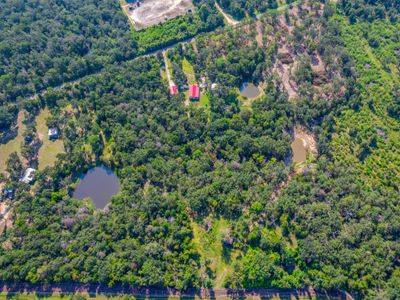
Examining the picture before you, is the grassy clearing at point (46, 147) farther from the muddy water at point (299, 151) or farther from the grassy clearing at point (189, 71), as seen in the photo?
the muddy water at point (299, 151)

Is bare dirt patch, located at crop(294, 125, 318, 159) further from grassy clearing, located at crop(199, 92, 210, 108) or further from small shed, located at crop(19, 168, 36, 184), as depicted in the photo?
small shed, located at crop(19, 168, 36, 184)

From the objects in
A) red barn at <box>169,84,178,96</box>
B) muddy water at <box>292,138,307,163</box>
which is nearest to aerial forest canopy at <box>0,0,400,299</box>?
red barn at <box>169,84,178,96</box>

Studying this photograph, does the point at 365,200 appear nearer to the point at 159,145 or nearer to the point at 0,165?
the point at 159,145

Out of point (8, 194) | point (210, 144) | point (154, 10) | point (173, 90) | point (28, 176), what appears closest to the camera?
point (8, 194)

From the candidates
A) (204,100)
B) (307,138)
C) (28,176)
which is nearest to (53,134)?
(28,176)

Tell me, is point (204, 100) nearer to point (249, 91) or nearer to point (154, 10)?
point (249, 91)

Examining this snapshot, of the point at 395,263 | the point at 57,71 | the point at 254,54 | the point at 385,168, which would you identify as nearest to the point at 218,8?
the point at 254,54
